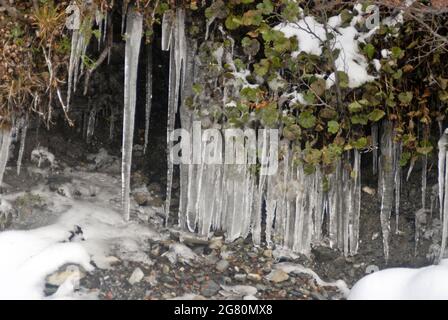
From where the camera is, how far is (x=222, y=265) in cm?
421

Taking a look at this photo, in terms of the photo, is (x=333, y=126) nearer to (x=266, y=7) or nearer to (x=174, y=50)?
(x=266, y=7)

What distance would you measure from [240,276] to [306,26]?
6.07ft

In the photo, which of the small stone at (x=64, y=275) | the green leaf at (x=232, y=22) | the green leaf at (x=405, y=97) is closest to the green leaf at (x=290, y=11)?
the green leaf at (x=232, y=22)

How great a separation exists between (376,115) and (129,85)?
5.88 ft

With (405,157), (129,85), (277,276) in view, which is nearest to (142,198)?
(129,85)

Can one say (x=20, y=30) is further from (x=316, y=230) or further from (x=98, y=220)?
(x=316, y=230)

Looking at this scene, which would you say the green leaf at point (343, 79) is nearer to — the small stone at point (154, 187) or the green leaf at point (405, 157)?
the green leaf at point (405, 157)

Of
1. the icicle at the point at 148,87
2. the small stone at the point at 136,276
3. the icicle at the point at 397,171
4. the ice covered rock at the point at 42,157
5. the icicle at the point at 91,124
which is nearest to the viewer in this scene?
the small stone at the point at 136,276

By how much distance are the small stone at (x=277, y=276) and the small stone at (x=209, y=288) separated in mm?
406

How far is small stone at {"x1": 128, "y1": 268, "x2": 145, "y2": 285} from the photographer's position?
384cm

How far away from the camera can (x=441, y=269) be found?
3.66m

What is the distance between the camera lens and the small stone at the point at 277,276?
4102 millimetres
